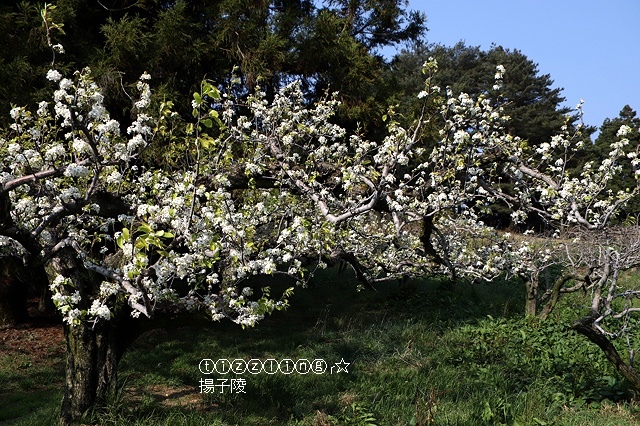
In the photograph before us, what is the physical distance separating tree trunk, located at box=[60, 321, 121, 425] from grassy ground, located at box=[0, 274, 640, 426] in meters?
0.24

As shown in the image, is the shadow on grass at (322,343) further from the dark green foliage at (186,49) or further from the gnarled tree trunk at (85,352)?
the dark green foliage at (186,49)

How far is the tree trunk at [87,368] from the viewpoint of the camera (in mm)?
5793

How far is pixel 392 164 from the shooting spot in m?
5.62

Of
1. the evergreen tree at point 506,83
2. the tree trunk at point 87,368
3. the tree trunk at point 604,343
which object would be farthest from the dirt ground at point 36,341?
the evergreen tree at point 506,83

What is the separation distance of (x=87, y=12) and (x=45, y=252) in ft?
23.7

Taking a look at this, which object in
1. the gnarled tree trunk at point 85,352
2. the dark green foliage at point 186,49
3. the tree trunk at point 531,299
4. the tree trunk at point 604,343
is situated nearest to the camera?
the gnarled tree trunk at point 85,352

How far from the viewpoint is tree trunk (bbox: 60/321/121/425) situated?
579cm

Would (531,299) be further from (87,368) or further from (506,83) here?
(506,83)

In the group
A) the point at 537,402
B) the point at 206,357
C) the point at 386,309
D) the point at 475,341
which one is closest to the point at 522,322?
the point at 475,341

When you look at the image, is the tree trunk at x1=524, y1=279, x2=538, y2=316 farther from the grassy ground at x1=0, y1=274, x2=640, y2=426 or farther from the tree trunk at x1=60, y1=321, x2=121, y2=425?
the tree trunk at x1=60, y1=321, x2=121, y2=425

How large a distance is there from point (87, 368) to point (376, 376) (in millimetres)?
3992

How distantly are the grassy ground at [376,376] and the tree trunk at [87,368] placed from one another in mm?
242

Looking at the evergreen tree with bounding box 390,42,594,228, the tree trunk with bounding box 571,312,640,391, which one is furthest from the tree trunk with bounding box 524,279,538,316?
the evergreen tree with bounding box 390,42,594,228

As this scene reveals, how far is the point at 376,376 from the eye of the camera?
297 inches
